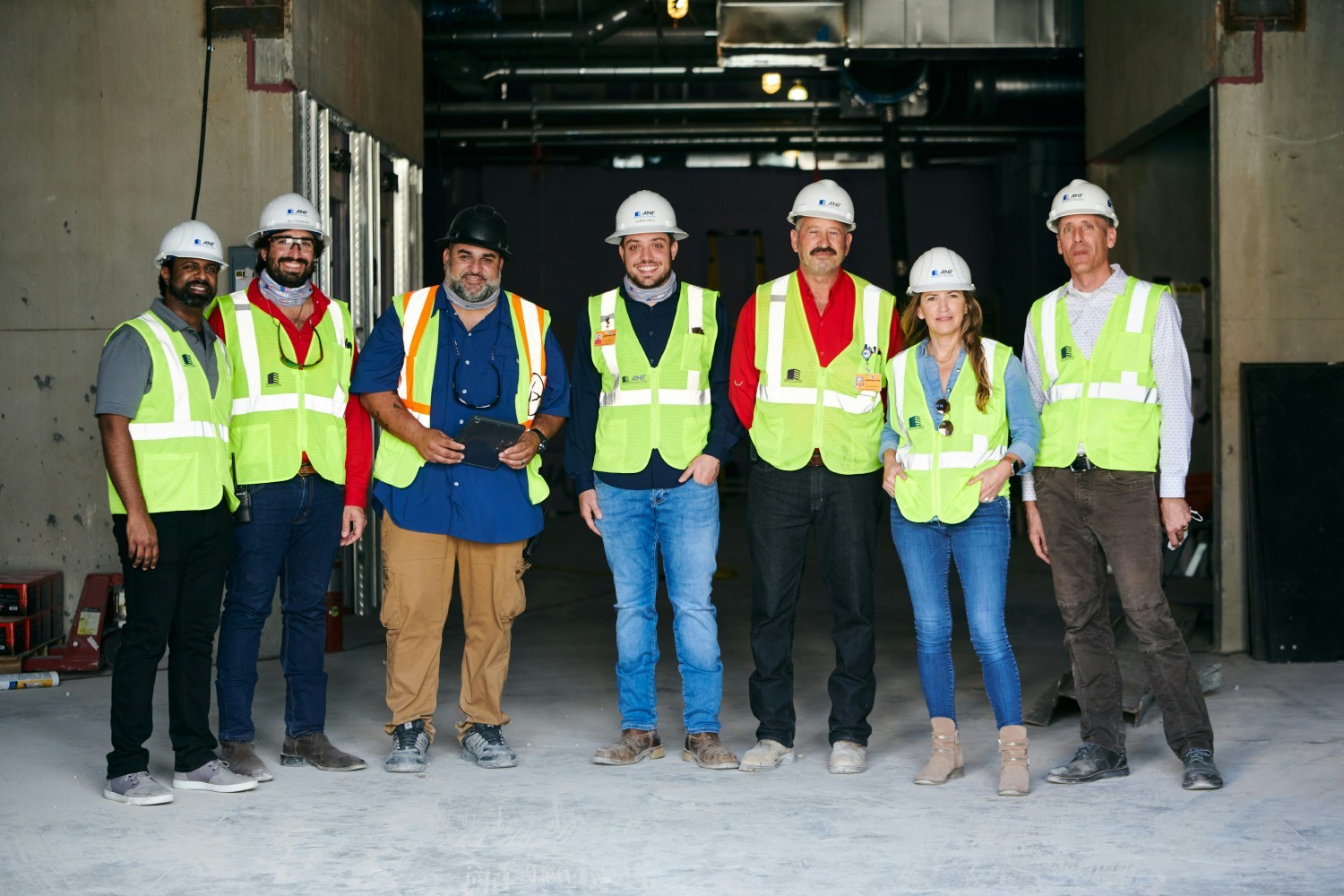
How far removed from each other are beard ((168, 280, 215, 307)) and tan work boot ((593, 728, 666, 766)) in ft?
6.42

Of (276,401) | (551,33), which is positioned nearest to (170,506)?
→ (276,401)

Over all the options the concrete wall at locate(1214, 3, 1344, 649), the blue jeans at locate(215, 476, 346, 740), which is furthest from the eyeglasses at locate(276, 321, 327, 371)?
the concrete wall at locate(1214, 3, 1344, 649)

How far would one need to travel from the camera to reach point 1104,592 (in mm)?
4613

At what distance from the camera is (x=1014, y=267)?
15.0 meters

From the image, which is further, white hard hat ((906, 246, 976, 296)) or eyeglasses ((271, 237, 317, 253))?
eyeglasses ((271, 237, 317, 253))

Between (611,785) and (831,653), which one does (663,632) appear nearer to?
(831,653)

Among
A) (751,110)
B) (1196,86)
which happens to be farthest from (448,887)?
(751,110)

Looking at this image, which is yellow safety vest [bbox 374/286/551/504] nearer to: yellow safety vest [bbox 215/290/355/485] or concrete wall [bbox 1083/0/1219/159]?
yellow safety vest [bbox 215/290/355/485]

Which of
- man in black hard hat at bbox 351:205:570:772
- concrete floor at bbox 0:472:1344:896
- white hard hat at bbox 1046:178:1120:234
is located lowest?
concrete floor at bbox 0:472:1344:896

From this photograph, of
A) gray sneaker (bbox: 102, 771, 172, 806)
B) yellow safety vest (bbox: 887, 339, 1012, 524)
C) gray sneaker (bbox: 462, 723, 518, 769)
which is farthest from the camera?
gray sneaker (bbox: 462, 723, 518, 769)

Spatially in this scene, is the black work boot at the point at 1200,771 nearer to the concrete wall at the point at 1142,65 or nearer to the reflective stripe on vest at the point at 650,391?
the reflective stripe on vest at the point at 650,391

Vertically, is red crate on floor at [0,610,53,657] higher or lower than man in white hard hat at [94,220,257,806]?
lower

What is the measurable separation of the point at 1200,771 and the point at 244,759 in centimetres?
301

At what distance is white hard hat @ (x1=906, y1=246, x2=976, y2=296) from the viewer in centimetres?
443
